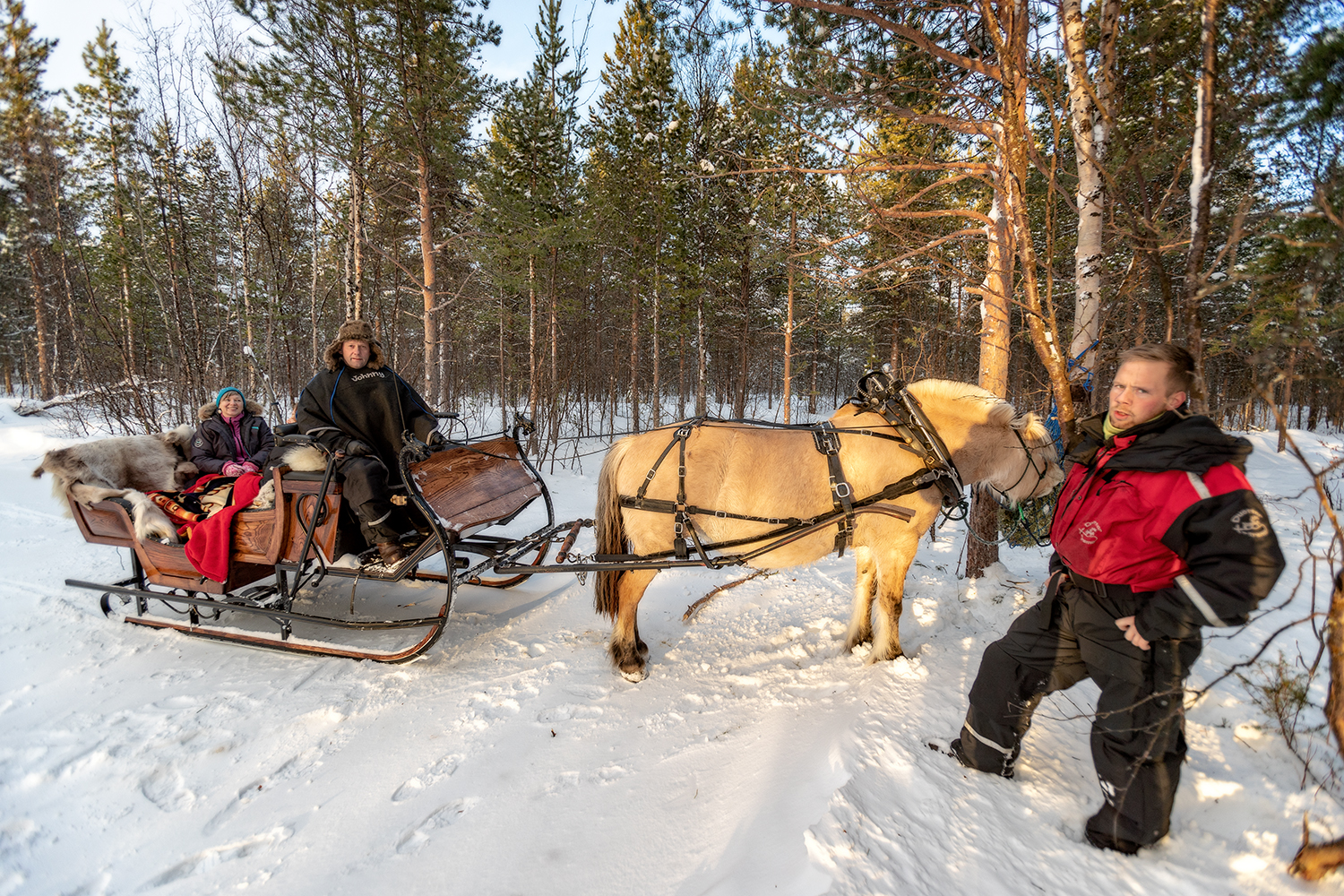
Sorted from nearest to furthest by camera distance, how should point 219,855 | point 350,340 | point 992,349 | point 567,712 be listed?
1. point 219,855
2. point 567,712
3. point 350,340
4. point 992,349

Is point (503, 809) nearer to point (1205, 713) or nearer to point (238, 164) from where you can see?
point (1205, 713)

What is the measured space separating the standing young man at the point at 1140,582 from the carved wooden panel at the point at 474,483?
294 centimetres

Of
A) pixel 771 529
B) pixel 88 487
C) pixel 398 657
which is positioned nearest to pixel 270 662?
pixel 398 657

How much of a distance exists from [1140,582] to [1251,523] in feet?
1.21

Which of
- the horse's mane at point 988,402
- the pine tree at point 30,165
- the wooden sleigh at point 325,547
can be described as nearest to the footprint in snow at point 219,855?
the wooden sleigh at point 325,547

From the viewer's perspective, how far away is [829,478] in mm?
3033

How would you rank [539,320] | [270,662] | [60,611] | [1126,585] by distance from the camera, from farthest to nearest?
[539,320] < [60,611] < [270,662] < [1126,585]

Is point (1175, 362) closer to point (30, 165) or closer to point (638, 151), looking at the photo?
point (638, 151)

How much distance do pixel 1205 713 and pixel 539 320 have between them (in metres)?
13.6

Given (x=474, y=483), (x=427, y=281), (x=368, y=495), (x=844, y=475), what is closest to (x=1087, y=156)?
(x=844, y=475)

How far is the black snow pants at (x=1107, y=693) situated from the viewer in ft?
5.66

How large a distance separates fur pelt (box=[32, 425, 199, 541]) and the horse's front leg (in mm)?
4599

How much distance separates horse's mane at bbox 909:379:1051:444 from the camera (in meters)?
3.02

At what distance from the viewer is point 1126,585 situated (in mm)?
1797
